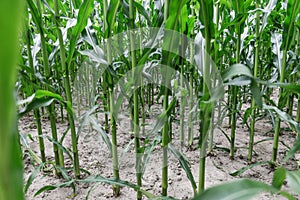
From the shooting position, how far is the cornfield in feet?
1.52

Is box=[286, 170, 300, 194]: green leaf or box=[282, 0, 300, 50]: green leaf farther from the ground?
box=[282, 0, 300, 50]: green leaf

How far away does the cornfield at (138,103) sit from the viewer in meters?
0.46

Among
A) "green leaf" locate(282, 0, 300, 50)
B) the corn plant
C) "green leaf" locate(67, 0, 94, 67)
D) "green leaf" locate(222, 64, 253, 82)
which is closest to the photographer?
the corn plant

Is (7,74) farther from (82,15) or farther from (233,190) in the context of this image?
(82,15)

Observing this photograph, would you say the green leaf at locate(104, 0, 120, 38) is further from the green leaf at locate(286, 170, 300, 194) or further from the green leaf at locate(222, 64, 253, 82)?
the green leaf at locate(286, 170, 300, 194)

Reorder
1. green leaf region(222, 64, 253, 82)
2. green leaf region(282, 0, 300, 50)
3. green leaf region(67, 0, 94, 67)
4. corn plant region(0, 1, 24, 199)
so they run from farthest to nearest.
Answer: green leaf region(282, 0, 300, 50) < green leaf region(67, 0, 94, 67) < green leaf region(222, 64, 253, 82) < corn plant region(0, 1, 24, 199)

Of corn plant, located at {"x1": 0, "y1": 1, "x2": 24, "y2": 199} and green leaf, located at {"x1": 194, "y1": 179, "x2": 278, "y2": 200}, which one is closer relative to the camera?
corn plant, located at {"x1": 0, "y1": 1, "x2": 24, "y2": 199}

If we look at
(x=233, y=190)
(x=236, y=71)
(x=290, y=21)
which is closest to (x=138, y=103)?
(x=236, y=71)

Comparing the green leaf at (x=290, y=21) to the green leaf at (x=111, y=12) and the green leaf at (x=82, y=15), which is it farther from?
the green leaf at (x=82, y=15)

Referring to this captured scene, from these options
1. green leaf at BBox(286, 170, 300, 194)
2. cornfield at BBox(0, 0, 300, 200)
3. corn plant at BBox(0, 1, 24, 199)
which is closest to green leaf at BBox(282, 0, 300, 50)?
cornfield at BBox(0, 0, 300, 200)

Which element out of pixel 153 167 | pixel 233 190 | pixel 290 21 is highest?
pixel 290 21

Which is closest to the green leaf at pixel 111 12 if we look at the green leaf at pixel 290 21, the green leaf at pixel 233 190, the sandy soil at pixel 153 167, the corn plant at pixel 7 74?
the sandy soil at pixel 153 167

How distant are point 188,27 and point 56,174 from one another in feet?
3.74

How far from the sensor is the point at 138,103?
1358 millimetres
